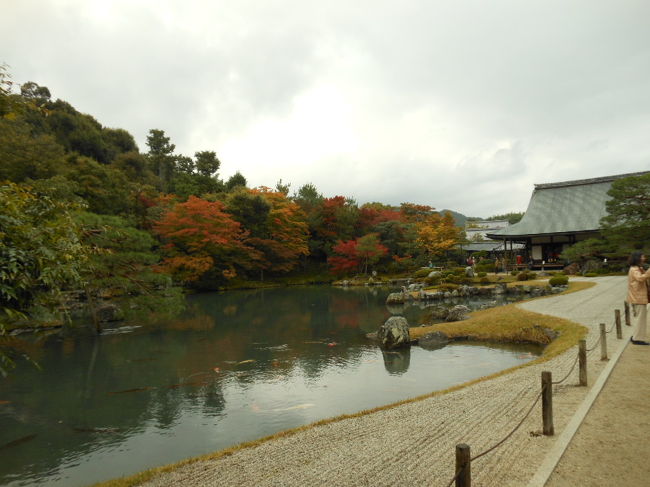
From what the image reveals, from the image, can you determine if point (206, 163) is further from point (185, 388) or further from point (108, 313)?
point (185, 388)

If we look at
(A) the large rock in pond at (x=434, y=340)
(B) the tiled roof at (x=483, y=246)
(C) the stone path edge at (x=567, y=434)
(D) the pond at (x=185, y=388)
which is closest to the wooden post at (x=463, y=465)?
(C) the stone path edge at (x=567, y=434)

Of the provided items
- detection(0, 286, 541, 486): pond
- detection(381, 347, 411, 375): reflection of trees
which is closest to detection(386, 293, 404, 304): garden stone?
detection(0, 286, 541, 486): pond

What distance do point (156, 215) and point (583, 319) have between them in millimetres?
31275

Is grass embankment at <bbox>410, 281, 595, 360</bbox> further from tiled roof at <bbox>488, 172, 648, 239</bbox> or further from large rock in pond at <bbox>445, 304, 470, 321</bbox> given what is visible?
tiled roof at <bbox>488, 172, 648, 239</bbox>

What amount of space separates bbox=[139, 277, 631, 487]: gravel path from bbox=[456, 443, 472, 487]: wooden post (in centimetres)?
115

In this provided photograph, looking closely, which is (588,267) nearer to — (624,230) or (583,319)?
(624,230)

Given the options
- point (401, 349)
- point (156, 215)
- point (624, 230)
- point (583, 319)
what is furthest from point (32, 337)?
point (624, 230)

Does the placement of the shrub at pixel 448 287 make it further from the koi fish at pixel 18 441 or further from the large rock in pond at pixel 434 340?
the koi fish at pixel 18 441

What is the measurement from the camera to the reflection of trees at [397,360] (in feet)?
32.6

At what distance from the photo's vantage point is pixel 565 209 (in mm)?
32094

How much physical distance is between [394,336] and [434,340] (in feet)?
4.35

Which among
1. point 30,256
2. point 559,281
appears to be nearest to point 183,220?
point 559,281

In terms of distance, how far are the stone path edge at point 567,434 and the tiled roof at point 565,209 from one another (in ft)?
88.1

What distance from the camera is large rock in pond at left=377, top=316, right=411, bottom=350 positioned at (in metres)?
12.2
